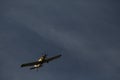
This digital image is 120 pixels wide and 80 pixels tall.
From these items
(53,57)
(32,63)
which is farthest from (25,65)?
(53,57)

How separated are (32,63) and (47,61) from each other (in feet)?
27.3

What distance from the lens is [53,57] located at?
161375mm

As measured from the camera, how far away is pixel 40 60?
155 metres

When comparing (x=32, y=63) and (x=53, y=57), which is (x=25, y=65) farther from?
(x=53, y=57)

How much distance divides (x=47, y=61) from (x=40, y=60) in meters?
3.53

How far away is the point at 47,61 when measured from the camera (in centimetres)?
15612

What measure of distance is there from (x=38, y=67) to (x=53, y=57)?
1015cm

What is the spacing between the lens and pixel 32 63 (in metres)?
160

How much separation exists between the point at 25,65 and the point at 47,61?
443 inches

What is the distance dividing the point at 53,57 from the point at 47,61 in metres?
6.16

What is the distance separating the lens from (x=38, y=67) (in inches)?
6127

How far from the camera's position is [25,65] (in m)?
158

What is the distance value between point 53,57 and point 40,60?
887 cm
